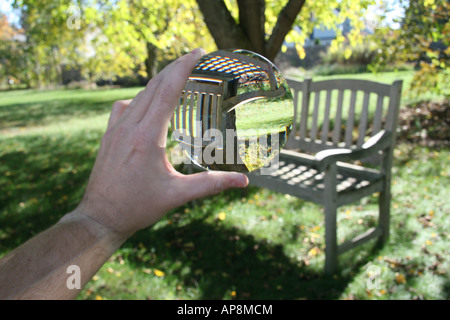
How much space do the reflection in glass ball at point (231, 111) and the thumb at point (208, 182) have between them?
0.06 m

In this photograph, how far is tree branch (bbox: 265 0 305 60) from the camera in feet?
13.1

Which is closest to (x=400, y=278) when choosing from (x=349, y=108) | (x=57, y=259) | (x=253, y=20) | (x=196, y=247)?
(x=349, y=108)

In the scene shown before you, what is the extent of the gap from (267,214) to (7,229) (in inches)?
123

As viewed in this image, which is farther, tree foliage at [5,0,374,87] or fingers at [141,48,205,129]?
tree foliage at [5,0,374,87]

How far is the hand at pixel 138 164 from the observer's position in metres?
1.03

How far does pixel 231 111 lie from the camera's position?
123 centimetres

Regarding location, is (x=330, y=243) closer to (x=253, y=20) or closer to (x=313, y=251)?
(x=313, y=251)

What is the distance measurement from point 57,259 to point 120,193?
0.22 m

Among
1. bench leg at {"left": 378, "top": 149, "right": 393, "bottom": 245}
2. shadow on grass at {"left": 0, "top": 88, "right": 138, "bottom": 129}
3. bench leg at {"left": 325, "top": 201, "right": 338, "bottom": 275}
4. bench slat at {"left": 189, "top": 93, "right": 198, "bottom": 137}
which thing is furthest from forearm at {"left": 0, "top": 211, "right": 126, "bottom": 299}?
shadow on grass at {"left": 0, "top": 88, "right": 138, "bottom": 129}

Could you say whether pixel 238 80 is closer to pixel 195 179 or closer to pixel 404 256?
pixel 195 179

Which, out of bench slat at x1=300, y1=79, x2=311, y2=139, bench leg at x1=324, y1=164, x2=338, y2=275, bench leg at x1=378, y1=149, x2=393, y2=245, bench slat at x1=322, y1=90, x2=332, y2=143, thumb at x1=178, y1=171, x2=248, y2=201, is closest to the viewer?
thumb at x1=178, y1=171, x2=248, y2=201

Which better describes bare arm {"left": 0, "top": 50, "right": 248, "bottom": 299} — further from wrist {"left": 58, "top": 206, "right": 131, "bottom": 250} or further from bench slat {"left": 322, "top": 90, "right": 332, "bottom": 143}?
bench slat {"left": 322, "top": 90, "right": 332, "bottom": 143}

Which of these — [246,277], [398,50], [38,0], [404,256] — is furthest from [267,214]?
[38,0]

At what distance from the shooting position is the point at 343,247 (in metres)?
3.67
